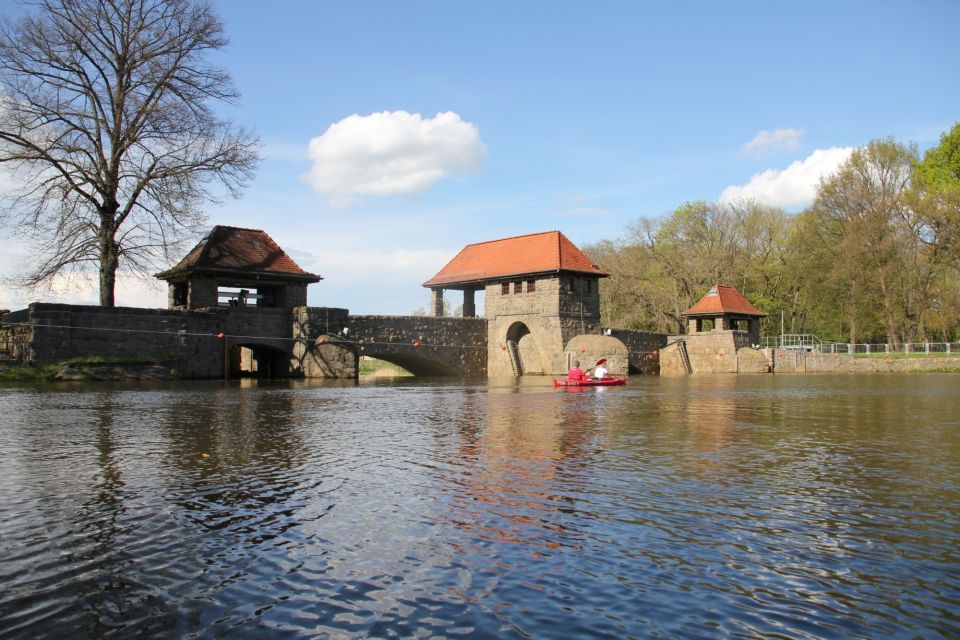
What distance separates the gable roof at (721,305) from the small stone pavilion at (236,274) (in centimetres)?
2467

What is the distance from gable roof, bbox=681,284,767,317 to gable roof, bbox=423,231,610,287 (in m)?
8.68

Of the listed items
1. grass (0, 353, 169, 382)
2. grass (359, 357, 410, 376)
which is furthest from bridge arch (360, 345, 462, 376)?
grass (0, 353, 169, 382)

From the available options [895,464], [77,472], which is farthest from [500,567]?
[895,464]

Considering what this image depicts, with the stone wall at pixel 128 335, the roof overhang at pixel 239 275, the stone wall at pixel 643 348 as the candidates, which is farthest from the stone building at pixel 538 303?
the stone wall at pixel 128 335

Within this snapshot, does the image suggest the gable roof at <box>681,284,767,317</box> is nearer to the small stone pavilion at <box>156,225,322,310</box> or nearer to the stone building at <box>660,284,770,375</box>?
the stone building at <box>660,284,770,375</box>

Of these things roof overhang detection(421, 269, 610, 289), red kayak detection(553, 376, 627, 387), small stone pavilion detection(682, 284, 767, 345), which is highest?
roof overhang detection(421, 269, 610, 289)

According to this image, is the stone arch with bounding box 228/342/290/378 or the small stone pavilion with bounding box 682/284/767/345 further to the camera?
the small stone pavilion with bounding box 682/284/767/345

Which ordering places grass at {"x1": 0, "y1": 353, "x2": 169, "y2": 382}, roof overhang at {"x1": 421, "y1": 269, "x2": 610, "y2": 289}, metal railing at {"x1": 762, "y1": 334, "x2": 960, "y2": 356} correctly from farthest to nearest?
1. metal railing at {"x1": 762, "y1": 334, "x2": 960, "y2": 356}
2. roof overhang at {"x1": 421, "y1": 269, "x2": 610, "y2": 289}
3. grass at {"x1": 0, "y1": 353, "x2": 169, "y2": 382}

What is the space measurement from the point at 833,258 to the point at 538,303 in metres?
20.6

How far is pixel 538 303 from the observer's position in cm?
3997

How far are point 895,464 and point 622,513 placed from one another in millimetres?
4662

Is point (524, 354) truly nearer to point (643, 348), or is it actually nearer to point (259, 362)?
point (643, 348)

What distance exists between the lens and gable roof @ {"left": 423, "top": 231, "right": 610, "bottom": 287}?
40.0 m

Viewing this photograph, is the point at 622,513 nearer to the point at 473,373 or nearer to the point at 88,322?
the point at 88,322
